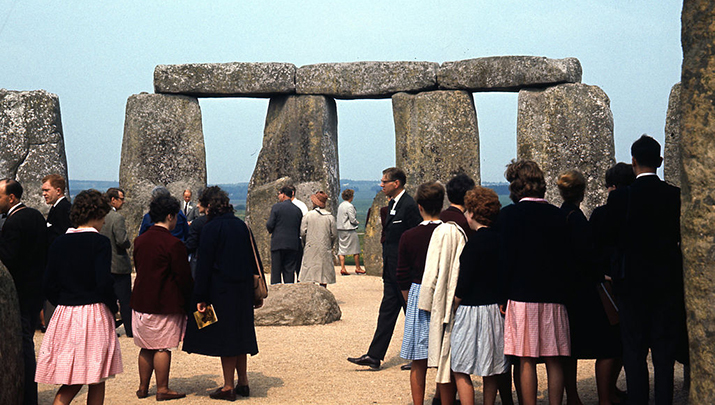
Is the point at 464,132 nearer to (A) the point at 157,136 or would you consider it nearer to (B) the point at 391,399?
(A) the point at 157,136

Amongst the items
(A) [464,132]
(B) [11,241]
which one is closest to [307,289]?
(B) [11,241]

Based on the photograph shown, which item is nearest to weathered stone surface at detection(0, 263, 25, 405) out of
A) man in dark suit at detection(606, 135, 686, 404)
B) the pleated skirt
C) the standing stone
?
the pleated skirt

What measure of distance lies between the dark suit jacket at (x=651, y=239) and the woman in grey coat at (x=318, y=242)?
22.6 ft

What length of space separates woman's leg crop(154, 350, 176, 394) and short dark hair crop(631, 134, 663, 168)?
12.8 feet

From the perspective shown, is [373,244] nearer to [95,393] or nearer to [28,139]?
[28,139]

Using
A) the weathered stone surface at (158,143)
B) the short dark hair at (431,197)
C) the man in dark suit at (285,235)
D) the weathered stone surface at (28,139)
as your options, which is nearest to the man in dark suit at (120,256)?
the man in dark suit at (285,235)

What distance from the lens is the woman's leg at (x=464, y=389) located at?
548 centimetres

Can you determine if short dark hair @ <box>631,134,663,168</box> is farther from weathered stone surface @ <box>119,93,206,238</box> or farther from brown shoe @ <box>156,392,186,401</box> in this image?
A: weathered stone surface @ <box>119,93,206,238</box>

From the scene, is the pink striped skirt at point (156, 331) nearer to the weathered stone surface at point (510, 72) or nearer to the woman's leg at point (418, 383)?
the woman's leg at point (418, 383)

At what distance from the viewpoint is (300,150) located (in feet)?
55.3

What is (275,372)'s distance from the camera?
7789 mm

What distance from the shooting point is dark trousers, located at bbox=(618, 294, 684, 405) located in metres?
5.00

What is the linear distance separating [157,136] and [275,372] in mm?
10208

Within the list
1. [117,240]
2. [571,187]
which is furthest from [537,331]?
[117,240]
